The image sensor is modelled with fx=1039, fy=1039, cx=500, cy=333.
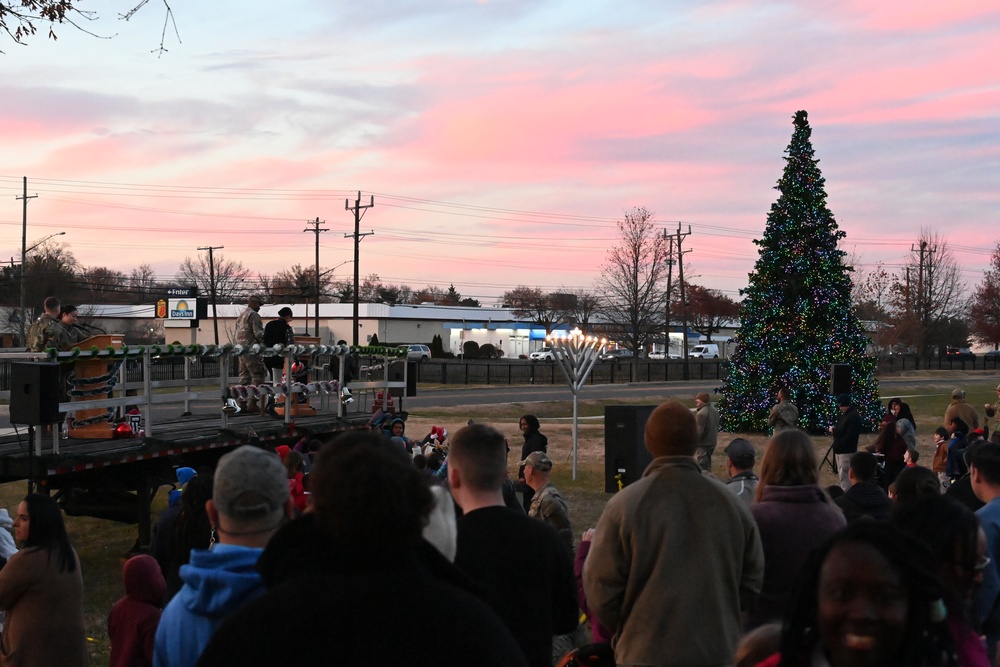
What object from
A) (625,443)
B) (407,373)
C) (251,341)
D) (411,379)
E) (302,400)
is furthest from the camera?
(411,379)

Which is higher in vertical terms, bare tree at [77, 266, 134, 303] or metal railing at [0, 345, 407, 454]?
bare tree at [77, 266, 134, 303]

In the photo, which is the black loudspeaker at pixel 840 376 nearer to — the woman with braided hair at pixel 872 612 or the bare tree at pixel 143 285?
the woman with braided hair at pixel 872 612

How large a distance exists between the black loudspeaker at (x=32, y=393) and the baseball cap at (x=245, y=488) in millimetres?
7648

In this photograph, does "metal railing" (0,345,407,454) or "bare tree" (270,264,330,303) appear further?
"bare tree" (270,264,330,303)

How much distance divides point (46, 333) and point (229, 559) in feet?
32.7

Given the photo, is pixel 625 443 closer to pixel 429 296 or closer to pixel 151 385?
pixel 151 385

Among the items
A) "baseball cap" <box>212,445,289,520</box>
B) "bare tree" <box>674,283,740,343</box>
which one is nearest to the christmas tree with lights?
"baseball cap" <box>212,445,289,520</box>

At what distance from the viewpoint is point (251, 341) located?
14844 mm

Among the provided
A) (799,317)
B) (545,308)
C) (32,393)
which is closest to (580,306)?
(545,308)

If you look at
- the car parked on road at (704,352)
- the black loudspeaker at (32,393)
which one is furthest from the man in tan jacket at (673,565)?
the car parked on road at (704,352)

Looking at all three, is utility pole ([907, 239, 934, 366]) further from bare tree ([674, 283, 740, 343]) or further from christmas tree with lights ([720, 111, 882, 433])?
christmas tree with lights ([720, 111, 882, 433])

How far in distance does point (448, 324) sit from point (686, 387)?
45.3m

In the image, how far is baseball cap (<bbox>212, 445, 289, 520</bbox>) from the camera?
3.14 m

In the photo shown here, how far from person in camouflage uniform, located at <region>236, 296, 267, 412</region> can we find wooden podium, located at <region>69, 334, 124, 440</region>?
6.84ft
